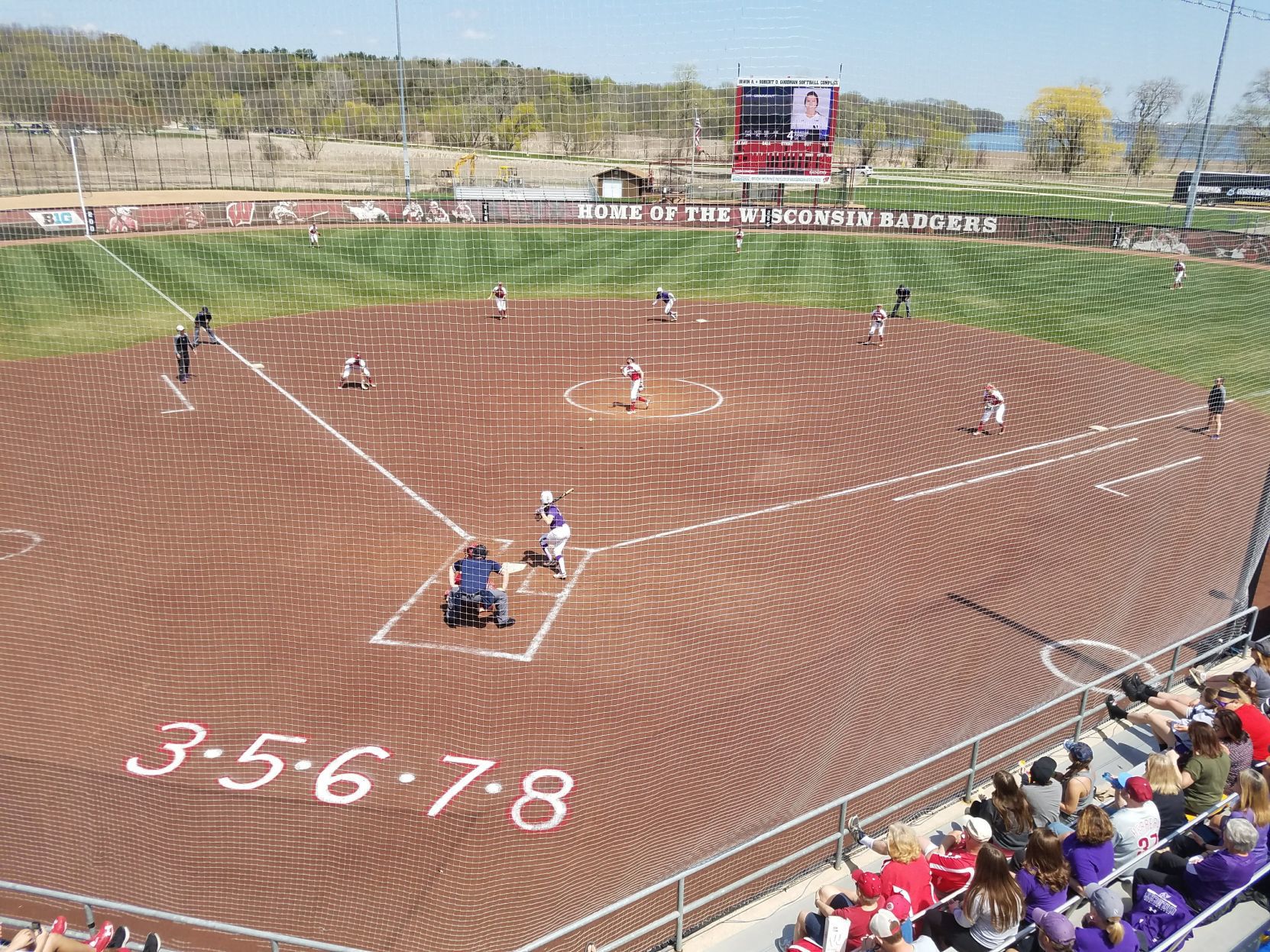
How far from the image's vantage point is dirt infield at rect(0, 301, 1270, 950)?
7684 mm

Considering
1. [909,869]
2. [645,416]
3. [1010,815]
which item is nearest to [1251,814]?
[1010,815]

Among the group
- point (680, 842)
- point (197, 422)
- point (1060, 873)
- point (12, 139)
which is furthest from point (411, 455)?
point (12, 139)

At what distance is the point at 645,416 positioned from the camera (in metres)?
19.9

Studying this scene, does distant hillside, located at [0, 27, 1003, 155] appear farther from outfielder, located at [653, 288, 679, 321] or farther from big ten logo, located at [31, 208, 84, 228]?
big ten logo, located at [31, 208, 84, 228]

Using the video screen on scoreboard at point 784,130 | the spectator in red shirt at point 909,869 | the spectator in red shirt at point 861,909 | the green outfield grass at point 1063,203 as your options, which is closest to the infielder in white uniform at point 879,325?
the green outfield grass at point 1063,203

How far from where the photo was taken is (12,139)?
3269cm

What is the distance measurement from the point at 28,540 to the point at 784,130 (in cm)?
1413

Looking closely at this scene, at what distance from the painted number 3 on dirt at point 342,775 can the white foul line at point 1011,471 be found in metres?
9.35

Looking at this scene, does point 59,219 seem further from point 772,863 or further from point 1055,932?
point 1055,932

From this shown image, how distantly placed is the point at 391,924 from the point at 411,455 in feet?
37.9

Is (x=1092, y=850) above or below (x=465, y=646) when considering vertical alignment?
above

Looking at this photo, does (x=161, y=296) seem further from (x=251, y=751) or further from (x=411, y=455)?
(x=251, y=751)

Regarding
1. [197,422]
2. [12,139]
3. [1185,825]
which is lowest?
[197,422]

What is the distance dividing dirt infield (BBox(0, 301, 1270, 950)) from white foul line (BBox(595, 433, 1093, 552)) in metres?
0.10
